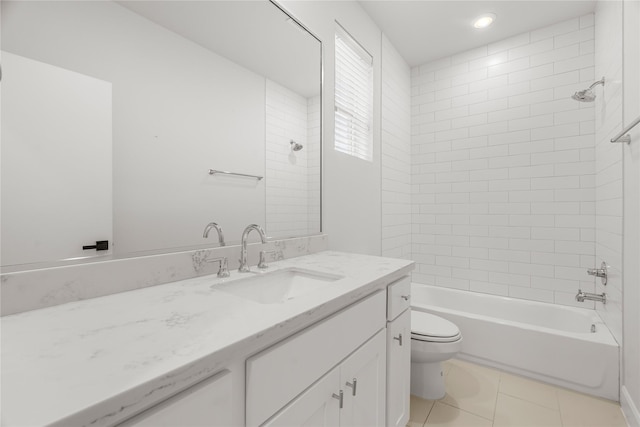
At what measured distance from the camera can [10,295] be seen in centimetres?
75

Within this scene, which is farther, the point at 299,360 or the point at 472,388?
the point at 472,388

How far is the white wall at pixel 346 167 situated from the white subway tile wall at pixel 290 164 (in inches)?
4.1

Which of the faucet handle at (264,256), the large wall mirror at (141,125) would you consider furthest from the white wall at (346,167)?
the faucet handle at (264,256)

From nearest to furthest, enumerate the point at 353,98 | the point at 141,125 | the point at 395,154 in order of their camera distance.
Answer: the point at 141,125 → the point at 353,98 → the point at 395,154

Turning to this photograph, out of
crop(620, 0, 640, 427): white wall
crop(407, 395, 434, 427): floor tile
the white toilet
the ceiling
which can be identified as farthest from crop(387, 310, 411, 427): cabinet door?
the ceiling

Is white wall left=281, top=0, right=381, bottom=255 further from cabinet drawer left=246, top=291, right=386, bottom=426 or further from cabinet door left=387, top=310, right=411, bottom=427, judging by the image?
cabinet drawer left=246, top=291, right=386, bottom=426

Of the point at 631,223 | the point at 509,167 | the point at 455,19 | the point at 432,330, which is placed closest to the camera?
the point at 631,223

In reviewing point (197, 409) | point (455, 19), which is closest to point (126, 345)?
point (197, 409)

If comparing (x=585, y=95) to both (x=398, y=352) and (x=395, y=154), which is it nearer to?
(x=395, y=154)

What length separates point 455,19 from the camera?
239 centimetres

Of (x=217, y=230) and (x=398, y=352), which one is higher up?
(x=217, y=230)

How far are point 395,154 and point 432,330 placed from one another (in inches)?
65.3

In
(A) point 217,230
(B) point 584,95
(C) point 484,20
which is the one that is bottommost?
(A) point 217,230

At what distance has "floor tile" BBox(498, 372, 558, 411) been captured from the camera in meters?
1.82
